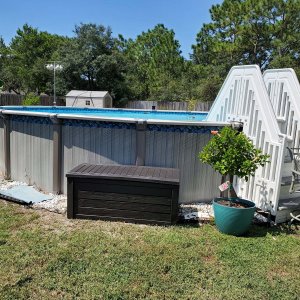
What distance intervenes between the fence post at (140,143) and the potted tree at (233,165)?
111 centimetres

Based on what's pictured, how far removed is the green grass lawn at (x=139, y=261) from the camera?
106 inches

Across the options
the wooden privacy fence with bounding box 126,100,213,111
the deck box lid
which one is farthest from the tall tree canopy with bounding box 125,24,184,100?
the deck box lid

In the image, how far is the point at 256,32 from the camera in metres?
25.1

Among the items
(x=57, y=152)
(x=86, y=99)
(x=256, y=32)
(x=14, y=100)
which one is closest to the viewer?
(x=57, y=152)

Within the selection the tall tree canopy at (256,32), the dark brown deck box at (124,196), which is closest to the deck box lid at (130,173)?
the dark brown deck box at (124,196)

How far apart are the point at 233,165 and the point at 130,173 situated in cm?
138

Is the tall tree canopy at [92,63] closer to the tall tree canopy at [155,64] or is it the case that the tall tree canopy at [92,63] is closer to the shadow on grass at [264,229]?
the tall tree canopy at [155,64]

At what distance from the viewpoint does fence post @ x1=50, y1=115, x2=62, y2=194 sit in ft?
16.8

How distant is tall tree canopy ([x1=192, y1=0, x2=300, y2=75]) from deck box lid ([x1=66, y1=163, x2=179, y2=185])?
22.2 metres

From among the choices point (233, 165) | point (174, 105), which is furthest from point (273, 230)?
point (174, 105)

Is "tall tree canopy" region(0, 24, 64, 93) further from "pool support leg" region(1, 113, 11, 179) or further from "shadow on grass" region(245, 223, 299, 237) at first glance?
"shadow on grass" region(245, 223, 299, 237)

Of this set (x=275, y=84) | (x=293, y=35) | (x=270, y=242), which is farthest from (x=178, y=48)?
(x=270, y=242)

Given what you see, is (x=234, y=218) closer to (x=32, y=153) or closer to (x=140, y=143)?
(x=140, y=143)

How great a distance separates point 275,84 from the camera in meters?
5.27
